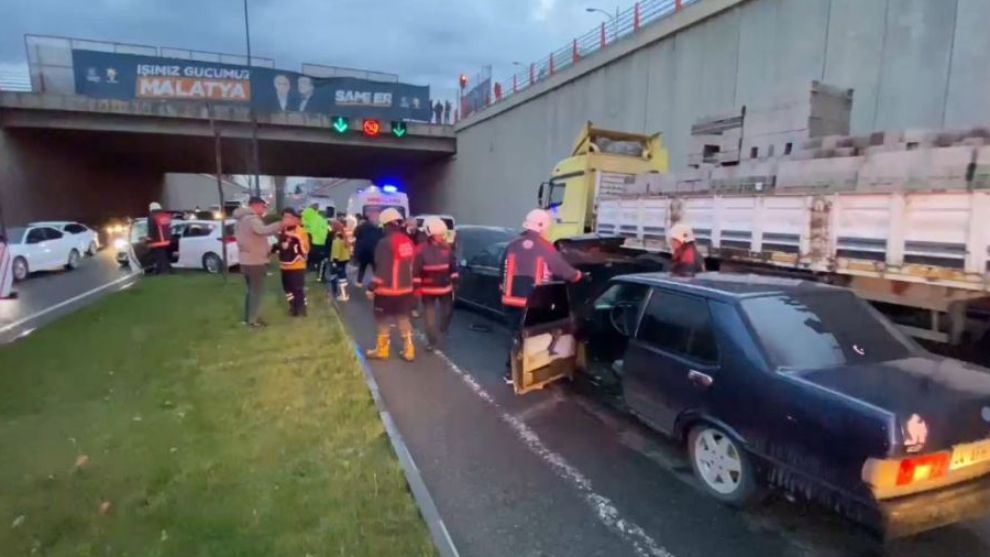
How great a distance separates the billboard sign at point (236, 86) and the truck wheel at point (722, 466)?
22.6 m

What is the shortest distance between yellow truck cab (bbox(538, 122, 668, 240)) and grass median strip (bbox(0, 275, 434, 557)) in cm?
516

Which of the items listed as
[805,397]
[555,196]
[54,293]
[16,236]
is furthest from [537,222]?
[16,236]

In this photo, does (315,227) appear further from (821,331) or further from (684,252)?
(821,331)

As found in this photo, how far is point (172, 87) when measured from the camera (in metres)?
23.0

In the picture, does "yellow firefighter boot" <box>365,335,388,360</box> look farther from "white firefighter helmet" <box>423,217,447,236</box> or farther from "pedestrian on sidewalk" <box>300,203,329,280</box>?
"pedestrian on sidewalk" <box>300,203,329,280</box>

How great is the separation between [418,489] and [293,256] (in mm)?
→ 6002

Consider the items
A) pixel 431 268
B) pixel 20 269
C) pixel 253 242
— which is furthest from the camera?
pixel 20 269

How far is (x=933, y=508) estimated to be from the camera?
286 cm

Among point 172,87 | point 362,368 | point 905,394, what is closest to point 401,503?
point 905,394

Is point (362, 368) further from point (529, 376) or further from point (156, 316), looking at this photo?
point (156, 316)

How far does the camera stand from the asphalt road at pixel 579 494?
10.7 ft

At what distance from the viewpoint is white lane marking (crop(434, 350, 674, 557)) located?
326 centimetres

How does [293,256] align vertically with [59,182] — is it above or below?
below

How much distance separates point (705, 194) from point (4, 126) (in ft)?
83.5
